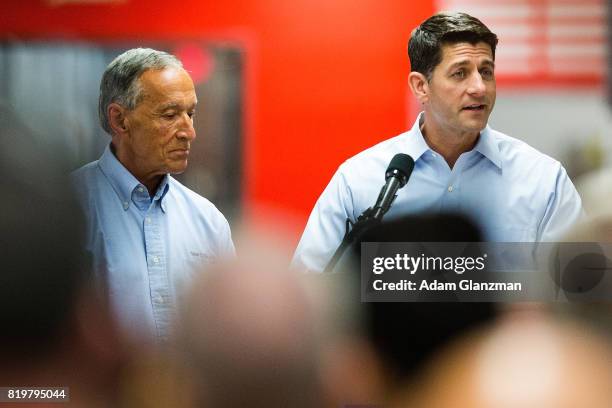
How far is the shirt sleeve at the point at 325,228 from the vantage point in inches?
62.2

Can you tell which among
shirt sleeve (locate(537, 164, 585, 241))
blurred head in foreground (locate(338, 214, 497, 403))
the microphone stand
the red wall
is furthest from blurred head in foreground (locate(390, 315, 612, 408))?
the red wall

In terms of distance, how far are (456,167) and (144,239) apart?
0.62 m

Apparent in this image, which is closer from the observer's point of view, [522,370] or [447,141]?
[522,370]

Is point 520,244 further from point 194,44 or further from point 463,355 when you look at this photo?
point 194,44

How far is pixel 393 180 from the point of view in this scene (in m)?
1.59

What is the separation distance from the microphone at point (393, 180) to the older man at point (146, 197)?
0.99 feet

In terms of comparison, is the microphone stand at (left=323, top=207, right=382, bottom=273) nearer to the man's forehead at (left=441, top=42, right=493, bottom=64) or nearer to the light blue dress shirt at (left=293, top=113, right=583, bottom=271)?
the light blue dress shirt at (left=293, top=113, right=583, bottom=271)

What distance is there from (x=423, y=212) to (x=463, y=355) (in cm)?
28

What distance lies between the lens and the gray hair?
63.1 inches

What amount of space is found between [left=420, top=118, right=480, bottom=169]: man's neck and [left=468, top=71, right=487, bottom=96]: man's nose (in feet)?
0.27

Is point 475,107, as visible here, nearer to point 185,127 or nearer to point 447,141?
point 447,141

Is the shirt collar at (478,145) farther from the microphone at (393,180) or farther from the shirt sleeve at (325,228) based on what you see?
the shirt sleeve at (325,228)

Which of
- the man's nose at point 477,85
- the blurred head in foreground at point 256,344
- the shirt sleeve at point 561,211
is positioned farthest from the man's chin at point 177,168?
the shirt sleeve at point 561,211

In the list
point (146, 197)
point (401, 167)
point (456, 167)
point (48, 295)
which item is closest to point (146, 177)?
point (146, 197)
